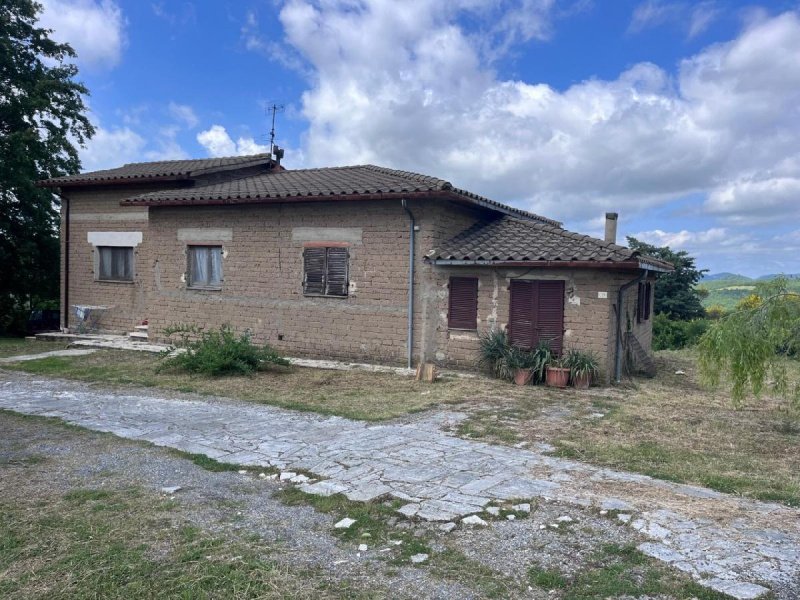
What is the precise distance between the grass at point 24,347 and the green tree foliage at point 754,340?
48.5ft

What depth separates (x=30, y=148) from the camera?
64.8 ft

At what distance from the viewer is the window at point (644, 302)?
14227mm

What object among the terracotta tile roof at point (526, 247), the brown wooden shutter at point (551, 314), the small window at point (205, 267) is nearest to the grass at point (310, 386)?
the brown wooden shutter at point (551, 314)

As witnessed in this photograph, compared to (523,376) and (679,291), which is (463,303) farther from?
(679,291)

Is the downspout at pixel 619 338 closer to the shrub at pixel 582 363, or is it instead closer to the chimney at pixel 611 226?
the shrub at pixel 582 363

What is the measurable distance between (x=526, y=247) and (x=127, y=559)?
9.46 metres

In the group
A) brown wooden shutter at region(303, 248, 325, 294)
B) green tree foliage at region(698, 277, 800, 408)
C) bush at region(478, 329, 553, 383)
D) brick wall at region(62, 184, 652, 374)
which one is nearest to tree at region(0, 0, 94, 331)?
brick wall at region(62, 184, 652, 374)

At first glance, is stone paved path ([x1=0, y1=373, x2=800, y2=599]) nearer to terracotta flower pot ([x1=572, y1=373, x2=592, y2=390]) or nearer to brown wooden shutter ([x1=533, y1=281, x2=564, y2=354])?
terracotta flower pot ([x1=572, y1=373, x2=592, y2=390])

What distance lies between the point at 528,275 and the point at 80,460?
8.24 metres

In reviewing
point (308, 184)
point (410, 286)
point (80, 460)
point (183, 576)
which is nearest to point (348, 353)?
point (410, 286)

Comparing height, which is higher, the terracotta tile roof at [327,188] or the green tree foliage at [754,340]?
the terracotta tile roof at [327,188]

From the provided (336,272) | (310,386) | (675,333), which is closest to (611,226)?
(336,272)

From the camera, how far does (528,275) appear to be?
1162 centimetres

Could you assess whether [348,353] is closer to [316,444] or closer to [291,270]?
[291,270]
